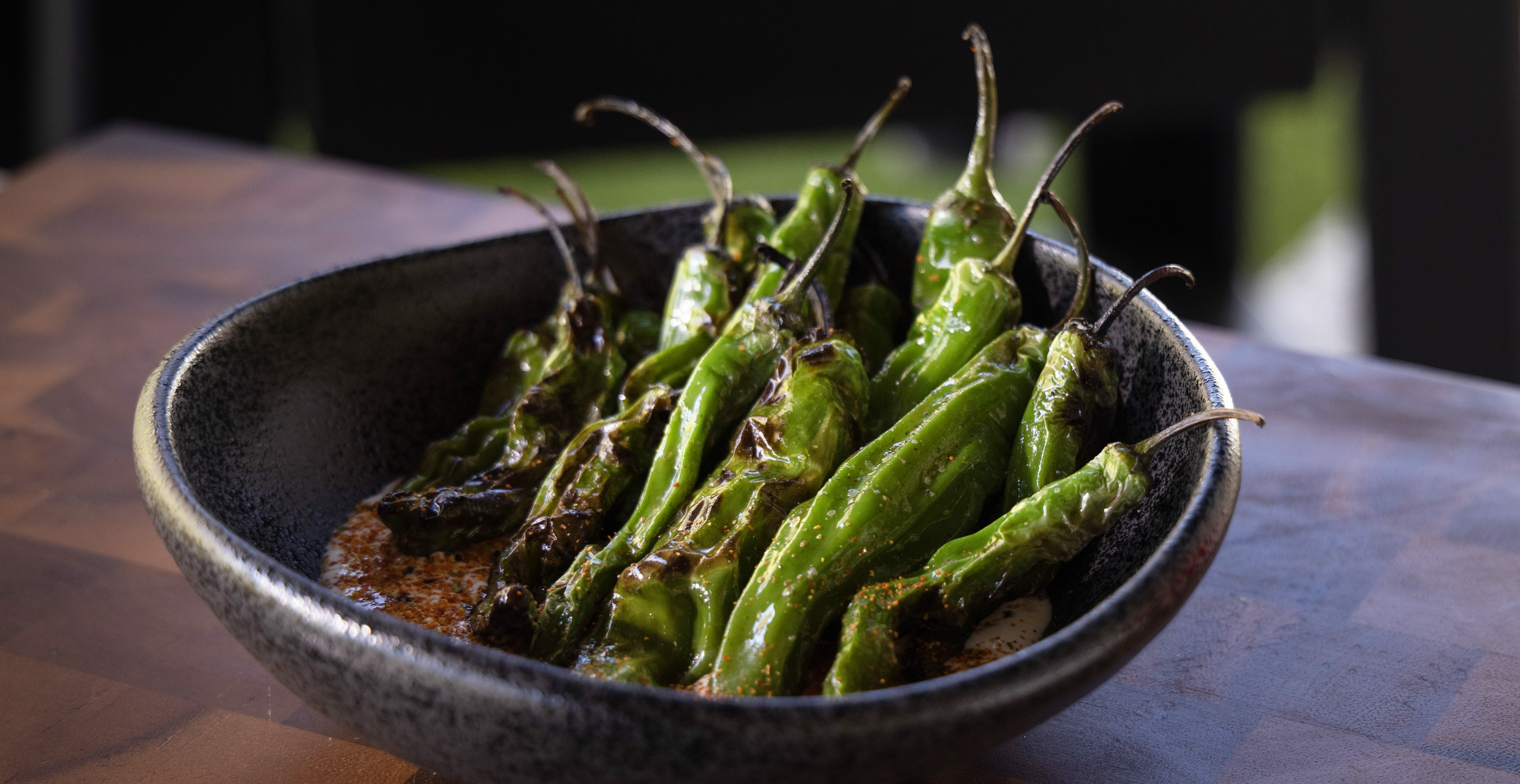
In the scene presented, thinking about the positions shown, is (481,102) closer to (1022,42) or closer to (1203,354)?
(1022,42)

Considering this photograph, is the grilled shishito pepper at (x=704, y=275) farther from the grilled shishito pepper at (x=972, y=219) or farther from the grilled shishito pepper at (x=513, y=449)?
the grilled shishito pepper at (x=972, y=219)

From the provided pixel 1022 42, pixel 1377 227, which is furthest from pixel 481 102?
pixel 1377 227

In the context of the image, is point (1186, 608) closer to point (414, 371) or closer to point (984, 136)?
point (984, 136)

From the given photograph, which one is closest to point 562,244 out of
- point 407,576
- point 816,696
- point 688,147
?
point 688,147

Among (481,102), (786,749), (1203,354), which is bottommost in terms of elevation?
(481,102)

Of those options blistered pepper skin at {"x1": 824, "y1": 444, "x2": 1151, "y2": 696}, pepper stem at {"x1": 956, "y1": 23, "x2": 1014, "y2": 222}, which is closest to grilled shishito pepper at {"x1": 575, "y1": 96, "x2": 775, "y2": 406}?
pepper stem at {"x1": 956, "y1": 23, "x2": 1014, "y2": 222}

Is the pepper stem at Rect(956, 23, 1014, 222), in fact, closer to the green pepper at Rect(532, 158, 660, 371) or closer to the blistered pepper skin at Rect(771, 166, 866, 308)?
the blistered pepper skin at Rect(771, 166, 866, 308)

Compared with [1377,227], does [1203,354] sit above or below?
above
